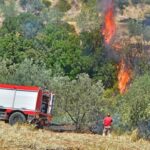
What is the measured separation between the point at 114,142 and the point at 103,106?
43058 millimetres

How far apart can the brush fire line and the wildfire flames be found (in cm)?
7421

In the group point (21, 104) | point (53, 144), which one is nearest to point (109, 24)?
point (21, 104)

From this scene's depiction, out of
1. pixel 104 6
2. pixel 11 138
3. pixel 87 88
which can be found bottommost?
pixel 11 138

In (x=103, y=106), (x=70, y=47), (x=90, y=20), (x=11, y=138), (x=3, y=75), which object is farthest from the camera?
(x=90, y=20)

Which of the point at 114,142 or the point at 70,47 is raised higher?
the point at 70,47

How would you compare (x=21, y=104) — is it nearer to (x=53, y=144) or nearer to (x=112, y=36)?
(x=53, y=144)

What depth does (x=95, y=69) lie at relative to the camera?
121125mm

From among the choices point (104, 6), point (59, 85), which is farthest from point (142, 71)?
point (59, 85)

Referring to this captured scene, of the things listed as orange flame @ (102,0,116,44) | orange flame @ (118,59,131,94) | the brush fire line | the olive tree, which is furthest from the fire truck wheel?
orange flame @ (102,0,116,44)

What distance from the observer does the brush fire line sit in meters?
43.4

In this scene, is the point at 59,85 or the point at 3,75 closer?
the point at 59,85

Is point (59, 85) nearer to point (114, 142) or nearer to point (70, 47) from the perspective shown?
point (114, 142)

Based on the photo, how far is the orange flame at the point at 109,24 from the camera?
13662 cm

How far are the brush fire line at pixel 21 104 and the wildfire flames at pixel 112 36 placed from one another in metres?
74.2
